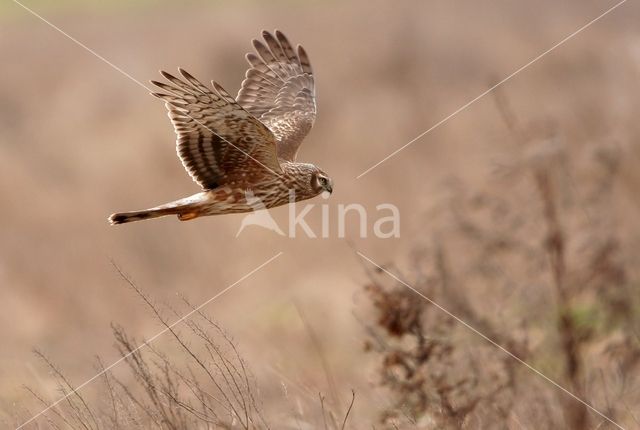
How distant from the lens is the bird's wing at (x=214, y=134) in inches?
296

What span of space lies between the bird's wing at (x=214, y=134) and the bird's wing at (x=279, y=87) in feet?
4.81

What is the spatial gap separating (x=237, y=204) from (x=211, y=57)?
12281mm

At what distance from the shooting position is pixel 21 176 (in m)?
19.5

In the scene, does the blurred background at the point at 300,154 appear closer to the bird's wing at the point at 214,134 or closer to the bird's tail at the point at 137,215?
the bird's wing at the point at 214,134

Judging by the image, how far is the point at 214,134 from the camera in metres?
7.81

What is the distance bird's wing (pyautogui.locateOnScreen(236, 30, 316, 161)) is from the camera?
961cm

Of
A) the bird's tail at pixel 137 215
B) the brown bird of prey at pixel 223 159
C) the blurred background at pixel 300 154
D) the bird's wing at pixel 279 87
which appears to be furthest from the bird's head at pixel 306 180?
→ the blurred background at pixel 300 154

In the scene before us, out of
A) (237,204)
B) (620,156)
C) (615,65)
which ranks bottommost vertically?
(615,65)

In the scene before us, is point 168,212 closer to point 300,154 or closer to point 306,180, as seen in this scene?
point 306,180

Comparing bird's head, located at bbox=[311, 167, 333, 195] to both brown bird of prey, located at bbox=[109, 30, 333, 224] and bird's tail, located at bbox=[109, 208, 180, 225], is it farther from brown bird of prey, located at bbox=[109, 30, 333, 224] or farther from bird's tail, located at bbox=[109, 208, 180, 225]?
bird's tail, located at bbox=[109, 208, 180, 225]

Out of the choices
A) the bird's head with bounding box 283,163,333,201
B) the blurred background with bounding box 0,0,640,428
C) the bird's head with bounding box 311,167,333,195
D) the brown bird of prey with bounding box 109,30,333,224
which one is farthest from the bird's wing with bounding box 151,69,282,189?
the blurred background with bounding box 0,0,640,428

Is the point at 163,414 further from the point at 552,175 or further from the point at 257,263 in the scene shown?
the point at 257,263

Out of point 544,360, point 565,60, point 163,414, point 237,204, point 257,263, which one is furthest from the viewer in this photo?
point 565,60

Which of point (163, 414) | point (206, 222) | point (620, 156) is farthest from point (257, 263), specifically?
point (163, 414)
